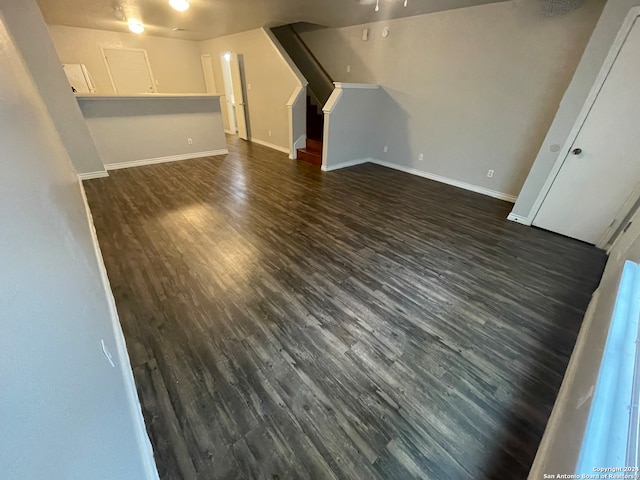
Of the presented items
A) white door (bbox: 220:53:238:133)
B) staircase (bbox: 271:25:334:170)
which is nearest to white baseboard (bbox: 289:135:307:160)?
staircase (bbox: 271:25:334:170)

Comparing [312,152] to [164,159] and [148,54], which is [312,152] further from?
[148,54]

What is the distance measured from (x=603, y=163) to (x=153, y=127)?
238 inches

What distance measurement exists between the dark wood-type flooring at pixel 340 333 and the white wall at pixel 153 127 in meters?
1.47

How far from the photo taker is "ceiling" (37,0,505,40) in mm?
3541

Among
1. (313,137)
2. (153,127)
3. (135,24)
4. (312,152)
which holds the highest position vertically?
(135,24)

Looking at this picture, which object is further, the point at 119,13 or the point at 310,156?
the point at 310,156

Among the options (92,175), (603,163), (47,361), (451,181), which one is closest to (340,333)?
(47,361)

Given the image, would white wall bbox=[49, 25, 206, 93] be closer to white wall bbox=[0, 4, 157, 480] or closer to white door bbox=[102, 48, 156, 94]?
white door bbox=[102, 48, 156, 94]

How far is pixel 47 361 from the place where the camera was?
52 cm

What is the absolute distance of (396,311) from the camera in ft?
6.07

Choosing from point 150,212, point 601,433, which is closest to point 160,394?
point 601,433

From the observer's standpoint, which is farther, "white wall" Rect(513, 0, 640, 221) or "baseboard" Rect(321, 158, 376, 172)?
"baseboard" Rect(321, 158, 376, 172)

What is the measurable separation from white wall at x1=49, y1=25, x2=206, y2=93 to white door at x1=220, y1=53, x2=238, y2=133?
1393 millimetres

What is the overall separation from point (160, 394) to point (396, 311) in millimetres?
1478
